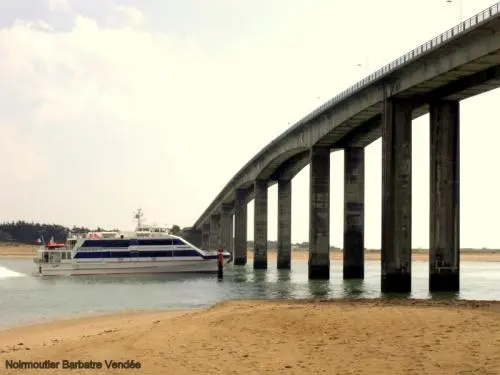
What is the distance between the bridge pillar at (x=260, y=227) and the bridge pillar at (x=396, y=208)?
148 ft

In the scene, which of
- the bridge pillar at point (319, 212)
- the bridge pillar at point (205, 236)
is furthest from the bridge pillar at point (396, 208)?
the bridge pillar at point (205, 236)

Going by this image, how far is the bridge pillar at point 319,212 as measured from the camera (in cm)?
6266

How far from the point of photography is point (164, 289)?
50.9m

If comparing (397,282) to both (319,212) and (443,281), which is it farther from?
(319,212)

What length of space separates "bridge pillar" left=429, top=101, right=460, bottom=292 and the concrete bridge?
0.22ft

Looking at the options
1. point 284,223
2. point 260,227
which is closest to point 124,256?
point 260,227

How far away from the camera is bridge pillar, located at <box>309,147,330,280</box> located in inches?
2467

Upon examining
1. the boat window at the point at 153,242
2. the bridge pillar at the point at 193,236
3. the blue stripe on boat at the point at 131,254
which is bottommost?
the bridge pillar at the point at 193,236

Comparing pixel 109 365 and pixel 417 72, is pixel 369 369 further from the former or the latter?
pixel 417 72

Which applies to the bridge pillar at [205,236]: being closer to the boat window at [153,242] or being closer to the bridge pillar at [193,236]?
the bridge pillar at [193,236]

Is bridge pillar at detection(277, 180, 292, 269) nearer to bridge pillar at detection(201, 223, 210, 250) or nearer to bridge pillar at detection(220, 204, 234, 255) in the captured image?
bridge pillar at detection(220, 204, 234, 255)

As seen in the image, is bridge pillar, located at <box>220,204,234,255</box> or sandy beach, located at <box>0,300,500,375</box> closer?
sandy beach, located at <box>0,300,500,375</box>

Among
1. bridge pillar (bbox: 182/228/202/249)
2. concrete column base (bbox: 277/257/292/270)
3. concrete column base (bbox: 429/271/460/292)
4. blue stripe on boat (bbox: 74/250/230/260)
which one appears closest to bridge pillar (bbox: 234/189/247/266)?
concrete column base (bbox: 277/257/292/270)

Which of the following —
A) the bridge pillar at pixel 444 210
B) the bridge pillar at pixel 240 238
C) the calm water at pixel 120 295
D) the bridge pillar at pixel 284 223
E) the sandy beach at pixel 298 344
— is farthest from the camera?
the bridge pillar at pixel 240 238
